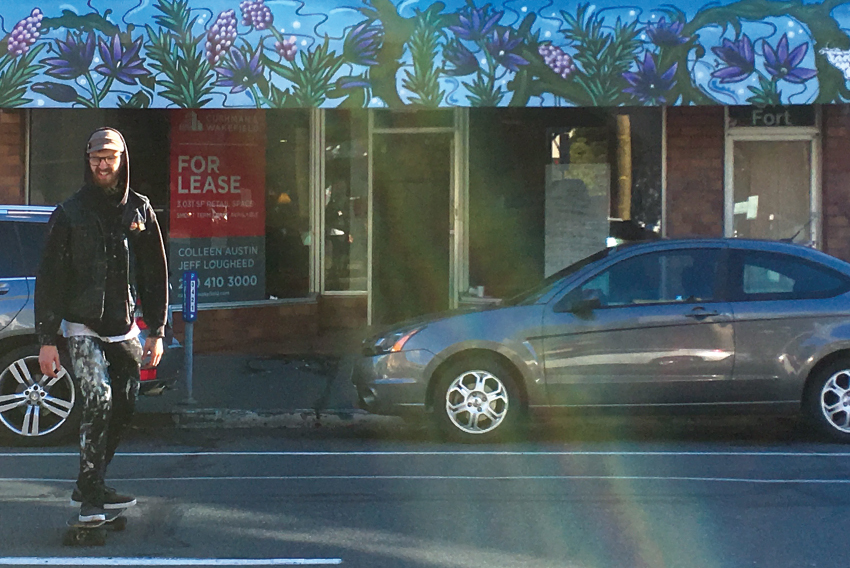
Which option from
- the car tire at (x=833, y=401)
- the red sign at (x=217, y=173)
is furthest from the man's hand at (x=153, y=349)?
the red sign at (x=217, y=173)

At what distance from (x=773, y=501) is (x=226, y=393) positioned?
5.25 m

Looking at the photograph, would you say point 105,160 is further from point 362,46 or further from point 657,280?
point 362,46

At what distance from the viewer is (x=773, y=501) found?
5.99 meters

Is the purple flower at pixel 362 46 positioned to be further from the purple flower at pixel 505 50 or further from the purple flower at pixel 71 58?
the purple flower at pixel 71 58

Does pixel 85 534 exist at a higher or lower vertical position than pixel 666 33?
lower

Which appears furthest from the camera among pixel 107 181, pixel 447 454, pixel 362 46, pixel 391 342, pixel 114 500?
pixel 362 46

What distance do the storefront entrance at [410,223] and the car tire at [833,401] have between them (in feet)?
19.5

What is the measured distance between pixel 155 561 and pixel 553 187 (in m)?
8.29

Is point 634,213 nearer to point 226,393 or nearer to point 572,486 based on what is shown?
point 226,393

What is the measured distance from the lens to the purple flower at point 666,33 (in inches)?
417

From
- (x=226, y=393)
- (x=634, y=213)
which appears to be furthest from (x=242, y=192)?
(x=634, y=213)

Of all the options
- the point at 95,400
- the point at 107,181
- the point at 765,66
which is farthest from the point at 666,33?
the point at 95,400

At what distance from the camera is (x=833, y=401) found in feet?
25.1

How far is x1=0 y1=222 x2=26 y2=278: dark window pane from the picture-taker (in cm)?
769
